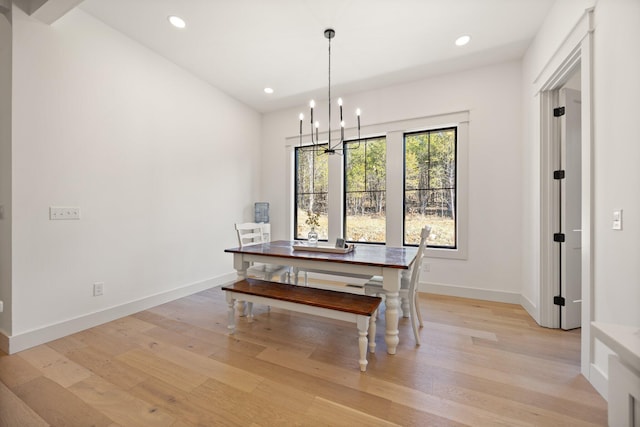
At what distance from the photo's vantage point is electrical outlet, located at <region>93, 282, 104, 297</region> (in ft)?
8.57

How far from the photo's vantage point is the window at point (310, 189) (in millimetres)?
4508

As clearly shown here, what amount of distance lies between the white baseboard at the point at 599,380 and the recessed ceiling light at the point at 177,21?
438 cm

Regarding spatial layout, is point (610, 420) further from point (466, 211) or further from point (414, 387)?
point (466, 211)

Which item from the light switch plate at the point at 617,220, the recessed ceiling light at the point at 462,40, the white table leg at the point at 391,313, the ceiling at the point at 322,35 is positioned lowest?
the white table leg at the point at 391,313

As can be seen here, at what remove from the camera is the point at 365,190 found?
4.17 m

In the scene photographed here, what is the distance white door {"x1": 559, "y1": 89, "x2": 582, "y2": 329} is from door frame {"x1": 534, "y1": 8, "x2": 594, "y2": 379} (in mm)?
69

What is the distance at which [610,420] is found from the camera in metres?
0.72

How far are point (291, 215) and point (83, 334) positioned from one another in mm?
3007

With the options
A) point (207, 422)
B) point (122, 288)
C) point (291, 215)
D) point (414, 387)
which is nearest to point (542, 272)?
point (414, 387)

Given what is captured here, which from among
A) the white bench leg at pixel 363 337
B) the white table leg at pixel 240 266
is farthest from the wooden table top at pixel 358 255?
the white bench leg at pixel 363 337

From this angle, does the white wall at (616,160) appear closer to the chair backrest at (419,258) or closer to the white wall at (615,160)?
the white wall at (615,160)

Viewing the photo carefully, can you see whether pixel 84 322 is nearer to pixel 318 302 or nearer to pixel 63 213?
pixel 63 213

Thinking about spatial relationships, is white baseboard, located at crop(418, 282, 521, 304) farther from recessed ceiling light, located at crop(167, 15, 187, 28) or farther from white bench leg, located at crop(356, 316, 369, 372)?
recessed ceiling light, located at crop(167, 15, 187, 28)

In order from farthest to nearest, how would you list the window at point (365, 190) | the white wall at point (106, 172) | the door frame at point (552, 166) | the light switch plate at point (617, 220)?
the window at point (365, 190)
the white wall at point (106, 172)
the door frame at point (552, 166)
the light switch plate at point (617, 220)
